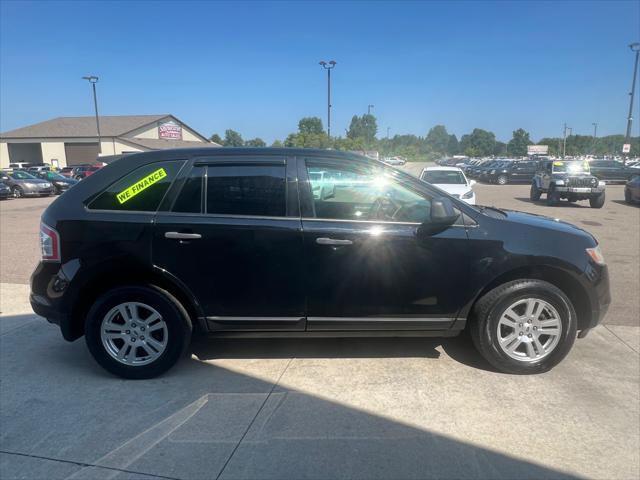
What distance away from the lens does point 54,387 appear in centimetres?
350

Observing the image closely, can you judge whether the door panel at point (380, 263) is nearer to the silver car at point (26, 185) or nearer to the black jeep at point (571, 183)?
the black jeep at point (571, 183)

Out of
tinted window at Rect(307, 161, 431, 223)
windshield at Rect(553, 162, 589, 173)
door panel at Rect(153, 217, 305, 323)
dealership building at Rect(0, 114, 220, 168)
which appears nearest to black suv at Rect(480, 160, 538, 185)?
windshield at Rect(553, 162, 589, 173)

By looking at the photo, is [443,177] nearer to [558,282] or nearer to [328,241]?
[558,282]

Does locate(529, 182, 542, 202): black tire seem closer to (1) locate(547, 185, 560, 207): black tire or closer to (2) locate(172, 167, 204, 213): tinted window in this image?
(1) locate(547, 185, 560, 207): black tire

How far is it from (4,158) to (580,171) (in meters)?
63.7

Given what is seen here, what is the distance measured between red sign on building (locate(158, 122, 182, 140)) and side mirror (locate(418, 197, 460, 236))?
205 feet

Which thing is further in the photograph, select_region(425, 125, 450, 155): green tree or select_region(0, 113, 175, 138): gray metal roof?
select_region(425, 125, 450, 155): green tree

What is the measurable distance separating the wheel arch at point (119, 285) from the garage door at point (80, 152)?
56.8m

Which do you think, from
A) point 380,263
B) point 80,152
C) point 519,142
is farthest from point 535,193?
point 519,142

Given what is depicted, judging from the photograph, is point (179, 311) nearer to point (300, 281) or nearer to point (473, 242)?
point (300, 281)

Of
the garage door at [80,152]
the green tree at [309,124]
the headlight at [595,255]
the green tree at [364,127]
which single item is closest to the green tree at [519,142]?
the green tree at [364,127]

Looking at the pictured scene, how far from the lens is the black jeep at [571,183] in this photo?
15867mm

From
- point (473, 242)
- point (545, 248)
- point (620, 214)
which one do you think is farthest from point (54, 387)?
point (620, 214)

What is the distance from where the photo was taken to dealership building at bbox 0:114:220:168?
5306 cm
